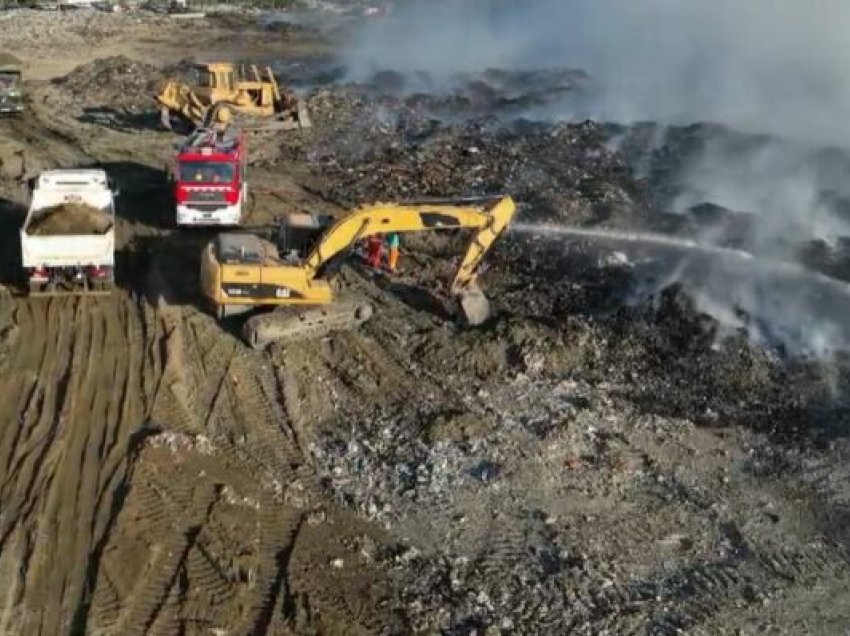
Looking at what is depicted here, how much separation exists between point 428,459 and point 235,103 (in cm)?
1843

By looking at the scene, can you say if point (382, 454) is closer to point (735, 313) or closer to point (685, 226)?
point (735, 313)

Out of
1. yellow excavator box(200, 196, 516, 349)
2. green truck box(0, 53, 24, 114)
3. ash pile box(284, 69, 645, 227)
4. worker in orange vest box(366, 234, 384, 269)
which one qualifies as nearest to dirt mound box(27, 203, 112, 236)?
yellow excavator box(200, 196, 516, 349)

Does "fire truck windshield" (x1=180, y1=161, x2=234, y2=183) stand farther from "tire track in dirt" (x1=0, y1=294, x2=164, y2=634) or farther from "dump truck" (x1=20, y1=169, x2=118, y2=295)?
"tire track in dirt" (x1=0, y1=294, x2=164, y2=634)

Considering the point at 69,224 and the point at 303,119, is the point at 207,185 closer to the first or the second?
the point at 69,224

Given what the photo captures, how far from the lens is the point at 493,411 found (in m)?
17.1

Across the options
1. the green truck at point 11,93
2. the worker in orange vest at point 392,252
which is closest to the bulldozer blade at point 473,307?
the worker in orange vest at point 392,252

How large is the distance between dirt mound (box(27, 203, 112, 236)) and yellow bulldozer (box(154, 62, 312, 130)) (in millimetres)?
10224

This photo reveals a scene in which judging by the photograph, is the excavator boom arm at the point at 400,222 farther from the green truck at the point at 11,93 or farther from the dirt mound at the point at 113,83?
the dirt mound at the point at 113,83

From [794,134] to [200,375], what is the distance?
21.7 meters

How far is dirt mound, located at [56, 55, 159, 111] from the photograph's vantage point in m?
35.8

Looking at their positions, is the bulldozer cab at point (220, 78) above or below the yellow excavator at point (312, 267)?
below

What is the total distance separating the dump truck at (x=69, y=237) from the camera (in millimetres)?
19719

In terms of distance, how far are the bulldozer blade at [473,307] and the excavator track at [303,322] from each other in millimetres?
1621

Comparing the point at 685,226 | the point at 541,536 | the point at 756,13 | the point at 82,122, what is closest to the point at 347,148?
the point at 82,122
